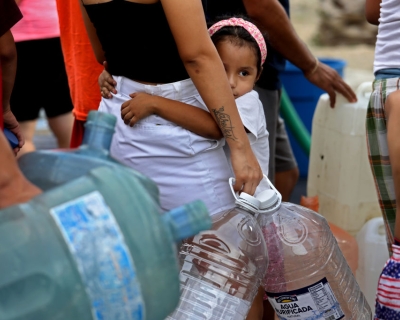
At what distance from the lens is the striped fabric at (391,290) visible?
76.9 inches

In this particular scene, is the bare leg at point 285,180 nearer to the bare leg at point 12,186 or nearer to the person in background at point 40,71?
the person in background at point 40,71

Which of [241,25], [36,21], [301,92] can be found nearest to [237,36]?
A: [241,25]

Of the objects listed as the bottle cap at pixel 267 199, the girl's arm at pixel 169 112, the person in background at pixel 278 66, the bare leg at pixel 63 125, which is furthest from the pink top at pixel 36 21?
the bottle cap at pixel 267 199

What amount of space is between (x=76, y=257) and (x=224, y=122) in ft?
2.70

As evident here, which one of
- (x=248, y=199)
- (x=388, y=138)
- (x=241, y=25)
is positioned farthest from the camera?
(x=241, y=25)

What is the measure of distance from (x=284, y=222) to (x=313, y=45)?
27.3 ft

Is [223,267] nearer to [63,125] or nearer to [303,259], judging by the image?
[303,259]

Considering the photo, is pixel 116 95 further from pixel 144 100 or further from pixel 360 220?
pixel 360 220

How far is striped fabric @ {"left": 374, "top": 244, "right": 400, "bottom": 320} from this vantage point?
76.9 inches

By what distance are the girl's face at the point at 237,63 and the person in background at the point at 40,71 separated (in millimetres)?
1741

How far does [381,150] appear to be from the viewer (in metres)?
2.29

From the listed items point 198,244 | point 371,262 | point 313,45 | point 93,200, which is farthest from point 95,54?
point 313,45

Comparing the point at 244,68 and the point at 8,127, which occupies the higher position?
the point at 244,68

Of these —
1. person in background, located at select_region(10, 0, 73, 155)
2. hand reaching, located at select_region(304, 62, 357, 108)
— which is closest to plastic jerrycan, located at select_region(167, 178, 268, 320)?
hand reaching, located at select_region(304, 62, 357, 108)
